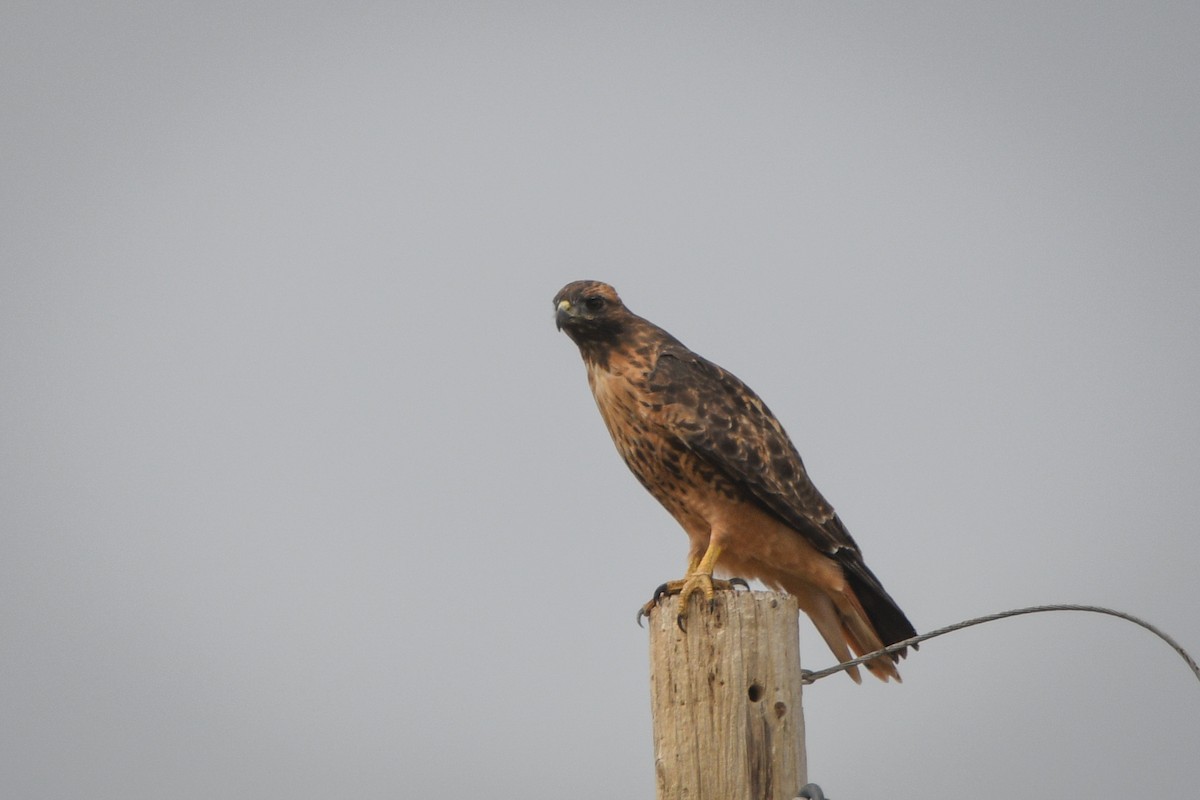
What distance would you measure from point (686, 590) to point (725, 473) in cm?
147

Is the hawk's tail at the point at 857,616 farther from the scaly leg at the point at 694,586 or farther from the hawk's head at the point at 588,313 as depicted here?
the hawk's head at the point at 588,313

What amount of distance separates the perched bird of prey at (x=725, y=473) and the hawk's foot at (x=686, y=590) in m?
0.41

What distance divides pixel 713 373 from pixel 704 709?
8.27 feet

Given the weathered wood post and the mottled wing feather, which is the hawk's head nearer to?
the mottled wing feather

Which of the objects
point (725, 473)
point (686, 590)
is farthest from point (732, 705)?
point (725, 473)

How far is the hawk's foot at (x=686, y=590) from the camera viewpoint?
4413mm

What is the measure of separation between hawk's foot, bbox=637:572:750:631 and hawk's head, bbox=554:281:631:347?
4.54 feet

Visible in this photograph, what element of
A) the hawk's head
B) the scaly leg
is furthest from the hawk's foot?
the hawk's head

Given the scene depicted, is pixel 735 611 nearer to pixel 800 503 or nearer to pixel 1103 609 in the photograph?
pixel 1103 609

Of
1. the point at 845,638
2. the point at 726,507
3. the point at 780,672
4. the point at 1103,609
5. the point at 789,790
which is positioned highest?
the point at 726,507

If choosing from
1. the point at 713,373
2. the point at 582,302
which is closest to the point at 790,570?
the point at 713,373

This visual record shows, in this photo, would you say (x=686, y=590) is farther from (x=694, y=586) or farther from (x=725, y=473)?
(x=725, y=473)

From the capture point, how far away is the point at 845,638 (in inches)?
251

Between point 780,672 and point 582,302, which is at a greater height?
point 582,302
